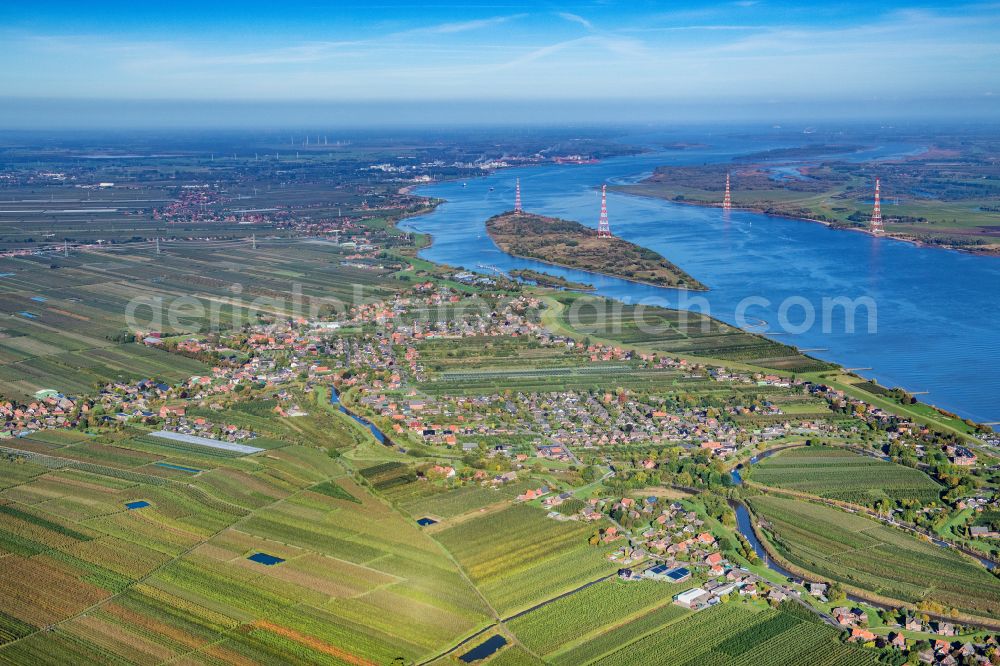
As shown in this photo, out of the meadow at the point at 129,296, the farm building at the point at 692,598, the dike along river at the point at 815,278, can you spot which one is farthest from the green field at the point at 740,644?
the meadow at the point at 129,296

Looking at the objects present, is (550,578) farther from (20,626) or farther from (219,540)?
(20,626)

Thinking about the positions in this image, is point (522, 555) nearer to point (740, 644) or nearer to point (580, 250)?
point (740, 644)

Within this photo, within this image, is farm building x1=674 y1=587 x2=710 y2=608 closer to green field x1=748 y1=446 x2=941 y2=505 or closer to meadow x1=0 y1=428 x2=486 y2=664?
meadow x1=0 y1=428 x2=486 y2=664

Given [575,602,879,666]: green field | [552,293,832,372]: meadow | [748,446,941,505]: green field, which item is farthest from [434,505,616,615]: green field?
[552,293,832,372]: meadow

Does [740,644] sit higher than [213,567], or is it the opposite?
[213,567]

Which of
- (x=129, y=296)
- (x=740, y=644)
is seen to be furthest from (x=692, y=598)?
(x=129, y=296)

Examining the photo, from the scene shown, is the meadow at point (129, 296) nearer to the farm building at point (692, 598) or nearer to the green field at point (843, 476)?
the green field at point (843, 476)

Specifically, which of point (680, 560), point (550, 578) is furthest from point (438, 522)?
point (680, 560)
